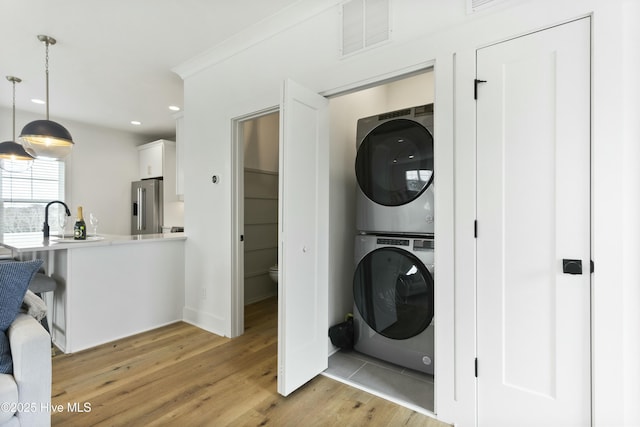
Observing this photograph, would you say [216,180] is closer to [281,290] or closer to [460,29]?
[281,290]

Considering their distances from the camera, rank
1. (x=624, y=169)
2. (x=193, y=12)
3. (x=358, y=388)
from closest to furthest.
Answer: (x=624, y=169) → (x=358, y=388) → (x=193, y=12)

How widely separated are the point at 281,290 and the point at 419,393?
1.10 m

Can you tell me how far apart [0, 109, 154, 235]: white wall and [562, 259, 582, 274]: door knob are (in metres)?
6.18

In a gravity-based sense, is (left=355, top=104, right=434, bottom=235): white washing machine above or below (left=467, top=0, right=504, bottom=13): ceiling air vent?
below

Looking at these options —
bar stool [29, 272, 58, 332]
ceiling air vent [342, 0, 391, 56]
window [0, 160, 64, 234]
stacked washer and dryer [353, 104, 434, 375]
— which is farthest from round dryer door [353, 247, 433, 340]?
window [0, 160, 64, 234]

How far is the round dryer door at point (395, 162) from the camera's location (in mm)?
2180

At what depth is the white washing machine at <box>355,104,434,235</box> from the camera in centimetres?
217

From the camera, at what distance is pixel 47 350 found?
1.39m

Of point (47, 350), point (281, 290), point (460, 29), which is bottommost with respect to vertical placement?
point (47, 350)

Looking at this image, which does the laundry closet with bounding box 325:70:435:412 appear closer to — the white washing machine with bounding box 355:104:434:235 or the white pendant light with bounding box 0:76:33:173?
the white washing machine with bounding box 355:104:434:235

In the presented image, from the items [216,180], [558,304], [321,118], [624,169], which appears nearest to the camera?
[624,169]

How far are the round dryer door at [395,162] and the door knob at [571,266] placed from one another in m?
0.92

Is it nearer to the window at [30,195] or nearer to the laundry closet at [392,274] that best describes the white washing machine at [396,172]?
the laundry closet at [392,274]

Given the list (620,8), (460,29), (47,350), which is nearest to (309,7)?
(460,29)
